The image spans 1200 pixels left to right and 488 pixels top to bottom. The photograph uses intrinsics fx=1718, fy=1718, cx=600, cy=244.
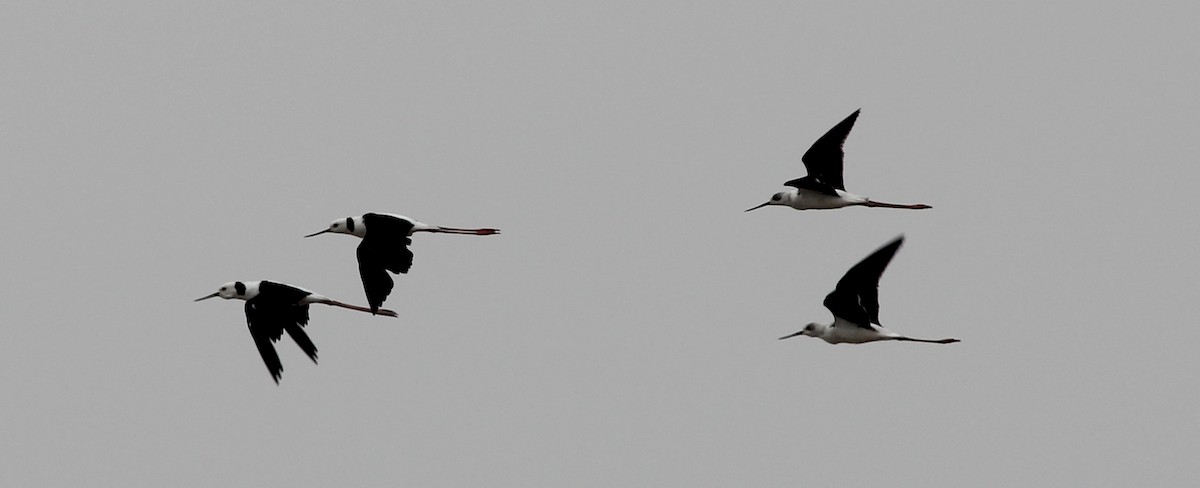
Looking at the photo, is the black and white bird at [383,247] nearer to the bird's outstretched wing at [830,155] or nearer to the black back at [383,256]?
the black back at [383,256]

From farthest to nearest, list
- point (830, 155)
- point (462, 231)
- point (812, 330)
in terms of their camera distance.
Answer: point (462, 231) → point (830, 155) → point (812, 330)

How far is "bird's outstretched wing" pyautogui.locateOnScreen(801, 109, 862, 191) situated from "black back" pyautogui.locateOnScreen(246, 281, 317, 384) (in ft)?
16.8

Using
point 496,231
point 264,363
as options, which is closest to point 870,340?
point 496,231

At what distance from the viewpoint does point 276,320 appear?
54.4 ft

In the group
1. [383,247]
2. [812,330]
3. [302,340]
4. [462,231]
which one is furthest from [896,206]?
[302,340]

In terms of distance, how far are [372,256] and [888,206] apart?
5.26 metres

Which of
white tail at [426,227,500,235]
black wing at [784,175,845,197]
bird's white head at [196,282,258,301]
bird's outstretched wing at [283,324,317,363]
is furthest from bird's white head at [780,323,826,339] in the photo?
bird's white head at [196,282,258,301]

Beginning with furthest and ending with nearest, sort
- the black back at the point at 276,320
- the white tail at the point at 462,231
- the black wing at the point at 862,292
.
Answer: the white tail at the point at 462,231, the black back at the point at 276,320, the black wing at the point at 862,292

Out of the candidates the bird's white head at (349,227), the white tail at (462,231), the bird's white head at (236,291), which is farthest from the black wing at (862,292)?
the bird's white head at (236,291)

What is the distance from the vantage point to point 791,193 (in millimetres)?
17578

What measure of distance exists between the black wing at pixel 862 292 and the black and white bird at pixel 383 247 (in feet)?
14.5

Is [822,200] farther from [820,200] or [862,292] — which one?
[862,292]

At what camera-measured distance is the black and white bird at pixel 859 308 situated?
14.4 meters

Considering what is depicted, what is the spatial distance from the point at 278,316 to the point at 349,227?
185 centimetres
